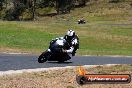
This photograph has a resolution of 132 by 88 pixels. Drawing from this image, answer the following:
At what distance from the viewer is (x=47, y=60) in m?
21.1

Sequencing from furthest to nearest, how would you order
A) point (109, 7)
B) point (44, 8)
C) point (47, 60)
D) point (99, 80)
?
point (44, 8)
point (109, 7)
point (47, 60)
point (99, 80)

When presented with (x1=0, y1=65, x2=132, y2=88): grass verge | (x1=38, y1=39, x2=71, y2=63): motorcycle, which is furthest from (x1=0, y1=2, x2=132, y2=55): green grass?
(x1=0, y1=65, x2=132, y2=88): grass verge

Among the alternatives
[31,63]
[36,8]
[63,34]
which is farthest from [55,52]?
[36,8]

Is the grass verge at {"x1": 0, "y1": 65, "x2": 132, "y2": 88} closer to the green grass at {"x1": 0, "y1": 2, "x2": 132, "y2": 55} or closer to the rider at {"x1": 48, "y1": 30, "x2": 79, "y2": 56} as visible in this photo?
the rider at {"x1": 48, "y1": 30, "x2": 79, "y2": 56}

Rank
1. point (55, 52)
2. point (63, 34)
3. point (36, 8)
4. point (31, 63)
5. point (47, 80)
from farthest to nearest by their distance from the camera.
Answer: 1. point (36, 8)
2. point (63, 34)
3. point (55, 52)
4. point (31, 63)
5. point (47, 80)

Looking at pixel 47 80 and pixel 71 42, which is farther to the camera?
pixel 71 42

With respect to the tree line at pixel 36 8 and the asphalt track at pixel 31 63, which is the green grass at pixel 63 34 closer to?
the asphalt track at pixel 31 63

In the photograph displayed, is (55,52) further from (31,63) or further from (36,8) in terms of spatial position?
(36,8)

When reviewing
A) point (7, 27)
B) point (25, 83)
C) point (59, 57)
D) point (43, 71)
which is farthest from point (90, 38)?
point (25, 83)

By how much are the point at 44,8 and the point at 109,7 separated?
18.3 metres

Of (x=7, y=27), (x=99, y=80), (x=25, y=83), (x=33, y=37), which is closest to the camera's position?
(x=99, y=80)

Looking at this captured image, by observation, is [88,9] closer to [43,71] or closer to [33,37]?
[33,37]

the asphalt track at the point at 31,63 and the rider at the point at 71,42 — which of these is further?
the rider at the point at 71,42

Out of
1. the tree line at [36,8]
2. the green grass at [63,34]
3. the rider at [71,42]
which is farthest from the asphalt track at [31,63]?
the tree line at [36,8]
